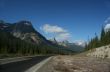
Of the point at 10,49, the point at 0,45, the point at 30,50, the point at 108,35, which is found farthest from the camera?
the point at 30,50

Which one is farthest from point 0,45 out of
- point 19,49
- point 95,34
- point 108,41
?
point 95,34

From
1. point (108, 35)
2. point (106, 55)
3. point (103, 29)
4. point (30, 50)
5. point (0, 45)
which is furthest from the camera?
point (103, 29)

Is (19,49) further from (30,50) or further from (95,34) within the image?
(95,34)

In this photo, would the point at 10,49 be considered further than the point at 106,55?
Yes

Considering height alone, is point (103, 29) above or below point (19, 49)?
above

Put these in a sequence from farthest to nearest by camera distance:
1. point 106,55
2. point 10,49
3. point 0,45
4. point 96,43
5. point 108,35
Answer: point 96,43
point 108,35
point 10,49
point 0,45
point 106,55

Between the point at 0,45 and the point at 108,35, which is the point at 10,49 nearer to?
the point at 0,45

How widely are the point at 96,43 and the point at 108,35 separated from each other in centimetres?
2032

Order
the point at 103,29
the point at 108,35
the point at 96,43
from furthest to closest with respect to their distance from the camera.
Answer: the point at 103,29, the point at 96,43, the point at 108,35

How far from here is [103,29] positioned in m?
194

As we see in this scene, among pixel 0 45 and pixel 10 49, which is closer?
pixel 0 45

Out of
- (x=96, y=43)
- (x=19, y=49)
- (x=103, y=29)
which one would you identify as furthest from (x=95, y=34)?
(x=19, y=49)

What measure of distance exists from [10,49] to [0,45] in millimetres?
16541

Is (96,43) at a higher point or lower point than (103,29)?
lower
